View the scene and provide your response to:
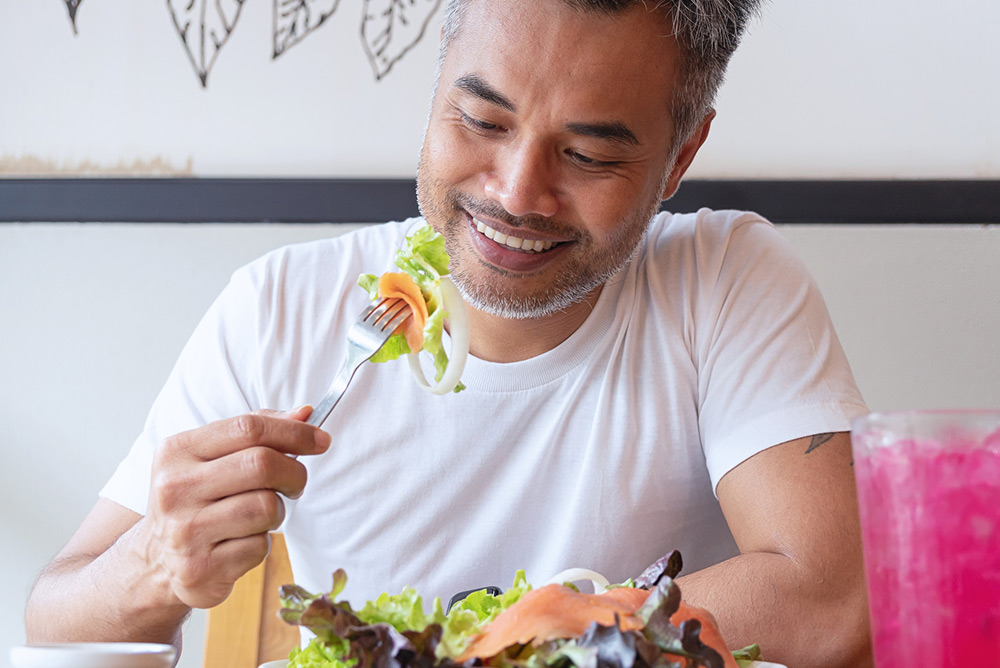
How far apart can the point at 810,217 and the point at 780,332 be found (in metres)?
0.75

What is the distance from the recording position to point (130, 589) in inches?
45.2

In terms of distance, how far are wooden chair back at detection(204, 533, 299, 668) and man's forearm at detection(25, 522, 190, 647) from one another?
1.49 ft

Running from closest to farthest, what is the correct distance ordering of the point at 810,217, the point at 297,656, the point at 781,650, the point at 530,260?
the point at 297,656
the point at 781,650
the point at 530,260
the point at 810,217

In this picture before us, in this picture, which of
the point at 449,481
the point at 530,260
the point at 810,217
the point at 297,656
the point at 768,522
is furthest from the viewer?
the point at 810,217

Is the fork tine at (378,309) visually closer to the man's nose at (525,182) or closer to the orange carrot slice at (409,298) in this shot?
the orange carrot slice at (409,298)

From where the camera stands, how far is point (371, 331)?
1.10 m

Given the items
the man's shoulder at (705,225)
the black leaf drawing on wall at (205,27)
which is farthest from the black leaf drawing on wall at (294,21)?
the man's shoulder at (705,225)

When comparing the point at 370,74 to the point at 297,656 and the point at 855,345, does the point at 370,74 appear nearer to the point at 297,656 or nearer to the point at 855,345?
the point at 855,345

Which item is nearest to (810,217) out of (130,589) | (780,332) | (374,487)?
(780,332)

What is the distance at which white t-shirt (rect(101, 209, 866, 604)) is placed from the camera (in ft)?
4.99

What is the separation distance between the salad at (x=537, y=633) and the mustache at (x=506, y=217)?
798 millimetres

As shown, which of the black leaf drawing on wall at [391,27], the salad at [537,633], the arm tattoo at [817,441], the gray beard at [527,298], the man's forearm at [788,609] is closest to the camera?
the salad at [537,633]

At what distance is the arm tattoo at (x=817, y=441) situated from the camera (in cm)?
134

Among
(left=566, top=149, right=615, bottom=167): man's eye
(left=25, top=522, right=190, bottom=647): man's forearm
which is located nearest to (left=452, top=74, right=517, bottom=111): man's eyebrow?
(left=566, top=149, right=615, bottom=167): man's eye
